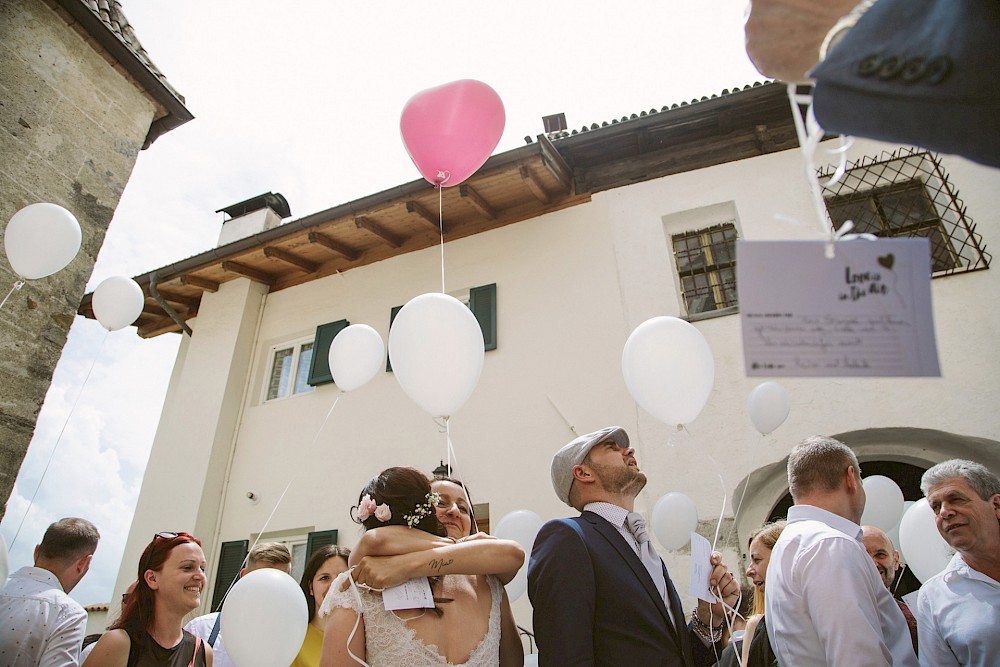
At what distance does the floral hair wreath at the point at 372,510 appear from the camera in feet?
6.81

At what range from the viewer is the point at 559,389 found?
640 centimetres

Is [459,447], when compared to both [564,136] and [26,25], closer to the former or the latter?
[564,136]

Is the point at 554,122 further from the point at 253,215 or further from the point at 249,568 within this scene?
the point at 249,568

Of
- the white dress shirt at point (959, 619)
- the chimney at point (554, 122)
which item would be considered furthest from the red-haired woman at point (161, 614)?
the chimney at point (554, 122)

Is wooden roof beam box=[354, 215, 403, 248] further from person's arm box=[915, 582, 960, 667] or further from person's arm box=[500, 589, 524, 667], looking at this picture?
person's arm box=[915, 582, 960, 667]

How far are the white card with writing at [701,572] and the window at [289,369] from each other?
6.62m

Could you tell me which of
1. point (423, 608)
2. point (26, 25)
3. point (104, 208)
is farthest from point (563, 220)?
point (423, 608)

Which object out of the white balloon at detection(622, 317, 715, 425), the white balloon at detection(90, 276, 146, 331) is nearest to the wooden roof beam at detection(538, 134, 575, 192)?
the white balloon at detection(622, 317, 715, 425)

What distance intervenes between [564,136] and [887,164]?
11.5 ft

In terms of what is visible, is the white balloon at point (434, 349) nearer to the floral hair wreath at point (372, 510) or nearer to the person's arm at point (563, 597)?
the floral hair wreath at point (372, 510)

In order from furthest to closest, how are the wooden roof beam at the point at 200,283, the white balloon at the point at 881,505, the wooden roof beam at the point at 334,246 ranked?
the wooden roof beam at the point at 200,283
the wooden roof beam at the point at 334,246
the white balloon at the point at 881,505

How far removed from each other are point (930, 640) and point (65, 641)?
3608 mm

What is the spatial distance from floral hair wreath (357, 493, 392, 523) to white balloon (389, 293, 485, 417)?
1193 millimetres

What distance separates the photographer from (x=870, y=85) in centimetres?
97
